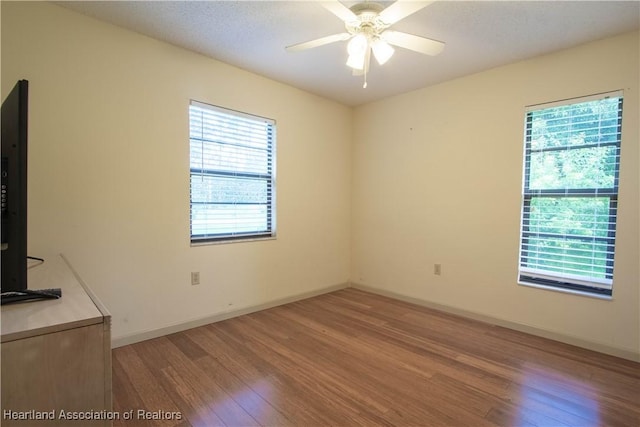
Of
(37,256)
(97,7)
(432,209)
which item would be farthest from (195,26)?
(432,209)

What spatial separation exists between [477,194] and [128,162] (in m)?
3.29

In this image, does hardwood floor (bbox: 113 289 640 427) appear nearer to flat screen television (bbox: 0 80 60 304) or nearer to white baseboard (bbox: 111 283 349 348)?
white baseboard (bbox: 111 283 349 348)

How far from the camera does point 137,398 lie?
6.07ft

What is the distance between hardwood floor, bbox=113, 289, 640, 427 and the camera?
174 cm

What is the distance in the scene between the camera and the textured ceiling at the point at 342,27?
2133mm

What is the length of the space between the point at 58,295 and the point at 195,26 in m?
2.14

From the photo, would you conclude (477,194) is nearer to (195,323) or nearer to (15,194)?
(195,323)

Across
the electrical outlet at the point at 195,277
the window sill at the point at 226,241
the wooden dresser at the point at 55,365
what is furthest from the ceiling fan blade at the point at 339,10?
the electrical outlet at the point at 195,277

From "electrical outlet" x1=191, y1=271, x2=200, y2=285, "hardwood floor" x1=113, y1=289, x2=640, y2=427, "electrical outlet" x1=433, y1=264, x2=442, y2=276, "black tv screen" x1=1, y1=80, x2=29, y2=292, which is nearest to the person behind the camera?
"black tv screen" x1=1, y1=80, x2=29, y2=292

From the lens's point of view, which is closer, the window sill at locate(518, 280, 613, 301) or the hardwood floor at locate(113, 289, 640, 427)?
the hardwood floor at locate(113, 289, 640, 427)

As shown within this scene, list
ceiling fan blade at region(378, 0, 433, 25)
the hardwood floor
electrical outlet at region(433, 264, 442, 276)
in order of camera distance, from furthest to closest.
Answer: electrical outlet at region(433, 264, 442, 276), the hardwood floor, ceiling fan blade at region(378, 0, 433, 25)

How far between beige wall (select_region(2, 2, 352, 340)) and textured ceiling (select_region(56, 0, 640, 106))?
0.23 meters

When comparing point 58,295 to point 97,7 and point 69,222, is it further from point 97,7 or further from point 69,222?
point 97,7

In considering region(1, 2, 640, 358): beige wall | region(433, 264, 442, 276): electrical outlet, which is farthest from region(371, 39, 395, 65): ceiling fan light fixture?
region(433, 264, 442, 276): electrical outlet
